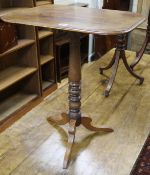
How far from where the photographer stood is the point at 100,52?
412cm

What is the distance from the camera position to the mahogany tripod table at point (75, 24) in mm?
1418

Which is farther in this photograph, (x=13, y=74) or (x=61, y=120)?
(x=13, y=74)

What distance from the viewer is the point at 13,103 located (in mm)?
2473

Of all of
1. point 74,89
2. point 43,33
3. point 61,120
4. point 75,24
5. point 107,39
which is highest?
point 75,24

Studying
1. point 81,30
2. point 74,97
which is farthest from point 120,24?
point 74,97

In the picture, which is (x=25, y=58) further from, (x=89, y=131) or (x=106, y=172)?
(x=106, y=172)

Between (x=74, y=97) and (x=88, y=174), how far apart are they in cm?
53

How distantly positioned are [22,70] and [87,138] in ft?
2.99

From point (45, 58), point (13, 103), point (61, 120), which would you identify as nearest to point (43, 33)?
point (45, 58)

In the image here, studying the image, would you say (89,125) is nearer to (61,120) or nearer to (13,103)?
(61,120)

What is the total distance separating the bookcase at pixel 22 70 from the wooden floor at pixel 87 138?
0.38 feet

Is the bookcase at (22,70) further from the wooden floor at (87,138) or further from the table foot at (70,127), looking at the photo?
the table foot at (70,127)

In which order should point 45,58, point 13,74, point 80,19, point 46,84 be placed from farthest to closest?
point 46,84 → point 45,58 → point 13,74 → point 80,19

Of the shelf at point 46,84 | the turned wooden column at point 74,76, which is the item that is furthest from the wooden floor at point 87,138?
the turned wooden column at point 74,76
